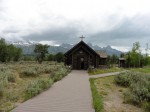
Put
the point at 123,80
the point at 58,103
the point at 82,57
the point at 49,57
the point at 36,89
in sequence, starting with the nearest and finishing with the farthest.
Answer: the point at 58,103 < the point at 36,89 < the point at 123,80 < the point at 82,57 < the point at 49,57

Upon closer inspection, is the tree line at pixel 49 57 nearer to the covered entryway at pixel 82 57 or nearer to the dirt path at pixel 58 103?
the covered entryway at pixel 82 57

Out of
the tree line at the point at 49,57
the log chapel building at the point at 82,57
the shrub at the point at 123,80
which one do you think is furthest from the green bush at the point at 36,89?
the tree line at the point at 49,57

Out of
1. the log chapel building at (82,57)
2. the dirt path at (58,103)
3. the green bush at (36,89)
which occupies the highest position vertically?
the log chapel building at (82,57)

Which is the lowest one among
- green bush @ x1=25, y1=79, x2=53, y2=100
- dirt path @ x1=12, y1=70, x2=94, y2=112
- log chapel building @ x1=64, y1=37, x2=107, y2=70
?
dirt path @ x1=12, y1=70, x2=94, y2=112

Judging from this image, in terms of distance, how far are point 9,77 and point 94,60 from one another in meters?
22.4

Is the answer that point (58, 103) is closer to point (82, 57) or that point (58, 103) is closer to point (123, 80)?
point (123, 80)

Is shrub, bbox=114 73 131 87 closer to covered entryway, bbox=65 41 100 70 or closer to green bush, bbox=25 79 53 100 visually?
green bush, bbox=25 79 53 100

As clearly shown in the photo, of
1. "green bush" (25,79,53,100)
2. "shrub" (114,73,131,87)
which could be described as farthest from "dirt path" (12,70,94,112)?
"shrub" (114,73,131,87)

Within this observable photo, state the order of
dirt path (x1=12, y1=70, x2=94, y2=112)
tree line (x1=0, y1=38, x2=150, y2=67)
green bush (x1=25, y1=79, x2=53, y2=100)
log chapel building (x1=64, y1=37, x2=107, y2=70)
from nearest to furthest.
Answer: dirt path (x1=12, y1=70, x2=94, y2=112) < green bush (x1=25, y1=79, x2=53, y2=100) < log chapel building (x1=64, y1=37, x2=107, y2=70) < tree line (x1=0, y1=38, x2=150, y2=67)

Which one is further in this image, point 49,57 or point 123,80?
point 49,57

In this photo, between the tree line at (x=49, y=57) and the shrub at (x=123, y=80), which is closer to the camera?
the shrub at (x=123, y=80)

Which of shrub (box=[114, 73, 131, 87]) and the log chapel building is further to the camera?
the log chapel building

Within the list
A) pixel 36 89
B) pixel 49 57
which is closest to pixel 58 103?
pixel 36 89

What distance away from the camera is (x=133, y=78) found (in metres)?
27.2
